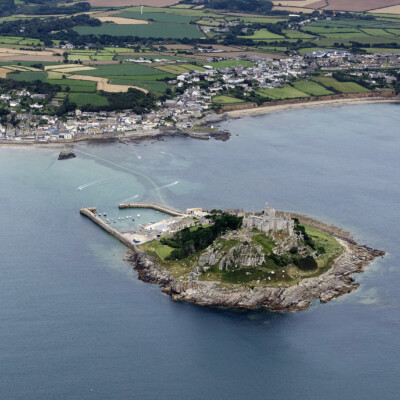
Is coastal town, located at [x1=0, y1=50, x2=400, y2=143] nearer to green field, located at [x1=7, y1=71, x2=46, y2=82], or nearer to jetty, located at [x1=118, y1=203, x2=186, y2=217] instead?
green field, located at [x1=7, y1=71, x2=46, y2=82]

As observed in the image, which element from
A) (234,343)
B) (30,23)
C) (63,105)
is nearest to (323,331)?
(234,343)

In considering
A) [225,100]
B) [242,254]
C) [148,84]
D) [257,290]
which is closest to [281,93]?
[225,100]

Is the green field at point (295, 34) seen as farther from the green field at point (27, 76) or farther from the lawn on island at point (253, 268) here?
the lawn on island at point (253, 268)

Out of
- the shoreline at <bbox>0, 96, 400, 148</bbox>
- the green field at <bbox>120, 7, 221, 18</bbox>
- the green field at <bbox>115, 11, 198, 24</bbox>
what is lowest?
the shoreline at <bbox>0, 96, 400, 148</bbox>

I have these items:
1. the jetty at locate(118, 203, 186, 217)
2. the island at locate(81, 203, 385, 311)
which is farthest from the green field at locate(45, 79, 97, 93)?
the island at locate(81, 203, 385, 311)

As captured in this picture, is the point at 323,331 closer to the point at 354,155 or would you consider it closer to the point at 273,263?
the point at 273,263

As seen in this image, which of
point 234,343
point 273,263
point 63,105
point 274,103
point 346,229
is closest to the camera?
point 234,343

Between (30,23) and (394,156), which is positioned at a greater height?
(30,23)

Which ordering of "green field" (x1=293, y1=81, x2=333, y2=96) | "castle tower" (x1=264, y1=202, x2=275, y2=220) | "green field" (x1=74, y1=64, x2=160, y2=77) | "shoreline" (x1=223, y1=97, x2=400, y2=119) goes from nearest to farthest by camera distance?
1. "castle tower" (x1=264, y1=202, x2=275, y2=220)
2. "shoreline" (x1=223, y1=97, x2=400, y2=119)
3. "green field" (x1=74, y1=64, x2=160, y2=77)
4. "green field" (x1=293, y1=81, x2=333, y2=96)
